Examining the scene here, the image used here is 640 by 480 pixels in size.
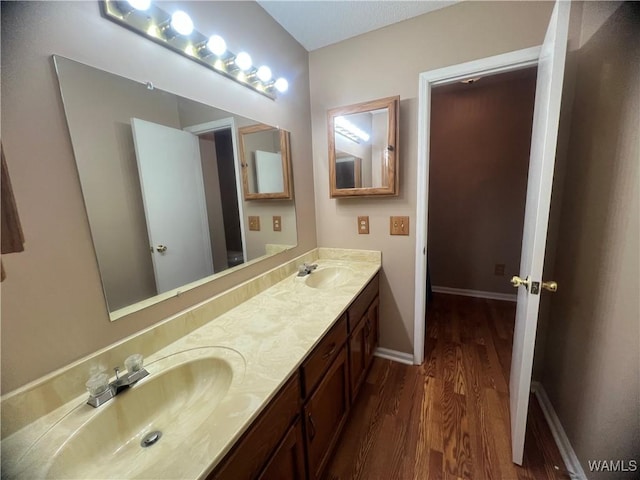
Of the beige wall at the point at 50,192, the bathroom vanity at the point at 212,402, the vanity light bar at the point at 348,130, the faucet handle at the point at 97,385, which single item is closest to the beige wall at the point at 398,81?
the vanity light bar at the point at 348,130

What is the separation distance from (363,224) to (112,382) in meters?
1.59

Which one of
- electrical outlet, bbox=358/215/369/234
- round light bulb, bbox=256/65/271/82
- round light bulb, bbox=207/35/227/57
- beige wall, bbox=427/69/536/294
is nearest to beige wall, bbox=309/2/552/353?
electrical outlet, bbox=358/215/369/234

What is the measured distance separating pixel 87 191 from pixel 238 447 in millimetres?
851

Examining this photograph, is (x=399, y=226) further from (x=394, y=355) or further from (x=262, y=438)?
(x=262, y=438)

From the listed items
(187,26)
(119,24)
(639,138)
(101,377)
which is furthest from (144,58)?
(639,138)

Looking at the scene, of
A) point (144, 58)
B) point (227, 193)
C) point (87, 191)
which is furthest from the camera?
point (227, 193)

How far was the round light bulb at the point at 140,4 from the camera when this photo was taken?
83 centimetres

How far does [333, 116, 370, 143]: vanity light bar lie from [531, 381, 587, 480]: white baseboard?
1.99 metres

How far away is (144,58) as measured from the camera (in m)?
0.91

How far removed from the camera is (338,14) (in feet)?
4.88

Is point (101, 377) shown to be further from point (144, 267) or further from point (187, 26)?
point (187, 26)

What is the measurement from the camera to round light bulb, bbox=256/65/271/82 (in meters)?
1.37

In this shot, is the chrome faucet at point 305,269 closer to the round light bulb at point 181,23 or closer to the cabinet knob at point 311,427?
the cabinet knob at point 311,427

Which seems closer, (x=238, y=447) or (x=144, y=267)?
(x=238, y=447)
